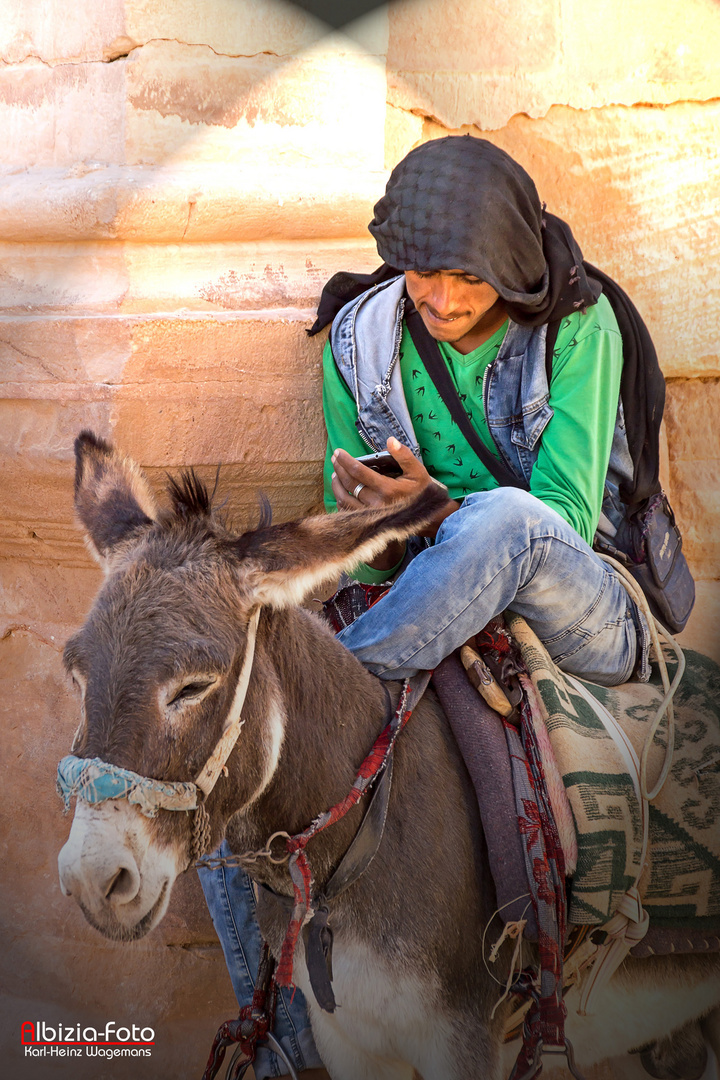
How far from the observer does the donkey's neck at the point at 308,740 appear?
1.79 m

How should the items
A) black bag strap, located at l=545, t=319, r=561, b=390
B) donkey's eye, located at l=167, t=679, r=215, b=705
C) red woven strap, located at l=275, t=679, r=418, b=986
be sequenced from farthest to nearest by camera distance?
black bag strap, located at l=545, t=319, r=561, b=390, red woven strap, located at l=275, t=679, r=418, b=986, donkey's eye, located at l=167, t=679, r=215, b=705

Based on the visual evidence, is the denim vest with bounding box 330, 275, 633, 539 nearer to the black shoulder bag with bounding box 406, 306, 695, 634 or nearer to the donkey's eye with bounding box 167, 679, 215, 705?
the black shoulder bag with bounding box 406, 306, 695, 634

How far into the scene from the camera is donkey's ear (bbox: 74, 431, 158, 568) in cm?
184

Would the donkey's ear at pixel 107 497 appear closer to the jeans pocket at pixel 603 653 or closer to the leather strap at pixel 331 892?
the leather strap at pixel 331 892

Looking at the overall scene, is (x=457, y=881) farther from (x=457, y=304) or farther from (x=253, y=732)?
(x=457, y=304)

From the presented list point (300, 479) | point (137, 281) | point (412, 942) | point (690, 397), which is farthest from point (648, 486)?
point (137, 281)

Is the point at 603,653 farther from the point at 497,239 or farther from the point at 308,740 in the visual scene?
the point at 497,239

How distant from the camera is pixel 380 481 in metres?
2.13

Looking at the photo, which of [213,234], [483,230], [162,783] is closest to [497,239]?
[483,230]

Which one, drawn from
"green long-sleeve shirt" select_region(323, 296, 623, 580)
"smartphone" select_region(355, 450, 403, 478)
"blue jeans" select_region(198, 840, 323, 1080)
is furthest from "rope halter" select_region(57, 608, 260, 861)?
"green long-sleeve shirt" select_region(323, 296, 623, 580)

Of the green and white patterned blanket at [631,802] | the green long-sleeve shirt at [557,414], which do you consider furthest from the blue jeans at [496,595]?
the green long-sleeve shirt at [557,414]

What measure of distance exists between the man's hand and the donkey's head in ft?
1.53

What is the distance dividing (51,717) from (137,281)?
1482mm

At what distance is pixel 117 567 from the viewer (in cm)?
175
